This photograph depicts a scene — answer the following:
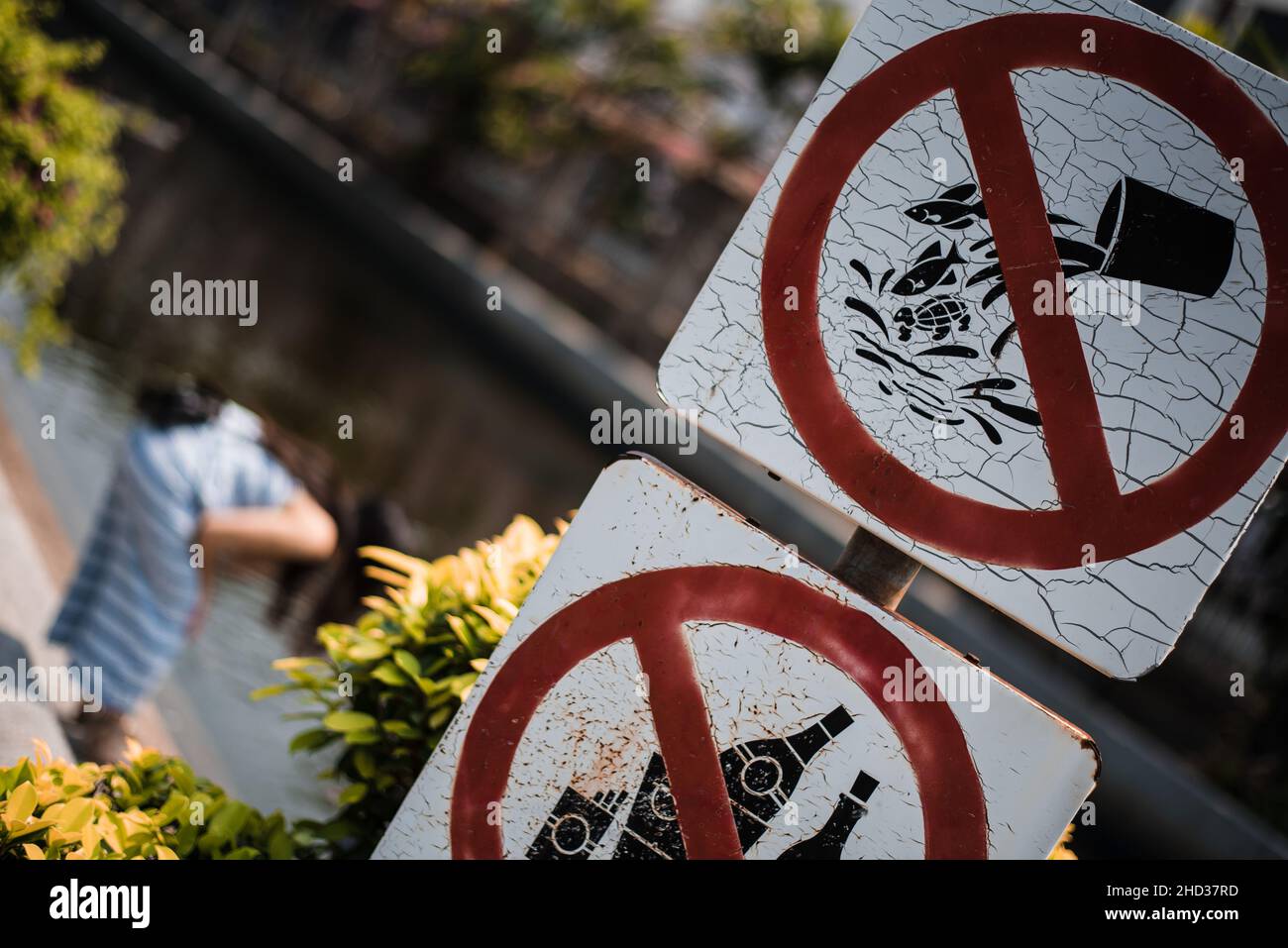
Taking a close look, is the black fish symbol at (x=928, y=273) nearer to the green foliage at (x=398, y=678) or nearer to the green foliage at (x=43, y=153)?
the green foliage at (x=398, y=678)

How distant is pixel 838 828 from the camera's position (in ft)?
5.61

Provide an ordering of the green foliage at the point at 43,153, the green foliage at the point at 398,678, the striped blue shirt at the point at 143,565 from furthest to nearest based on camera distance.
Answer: the green foliage at the point at 43,153, the striped blue shirt at the point at 143,565, the green foliage at the point at 398,678

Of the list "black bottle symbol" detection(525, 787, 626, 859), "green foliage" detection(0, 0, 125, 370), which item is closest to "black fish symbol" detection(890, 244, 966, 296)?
"black bottle symbol" detection(525, 787, 626, 859)

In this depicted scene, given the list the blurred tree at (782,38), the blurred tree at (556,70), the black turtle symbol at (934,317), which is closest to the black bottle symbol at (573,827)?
the black turtle symbol at (934,317)

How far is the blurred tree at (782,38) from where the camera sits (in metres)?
21.6

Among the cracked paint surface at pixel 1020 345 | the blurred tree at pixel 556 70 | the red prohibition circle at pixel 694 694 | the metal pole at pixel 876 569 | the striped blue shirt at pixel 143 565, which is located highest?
the blurred tree at pixel 556 70

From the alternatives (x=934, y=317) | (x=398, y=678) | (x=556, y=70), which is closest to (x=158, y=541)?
(x=398, y=678)

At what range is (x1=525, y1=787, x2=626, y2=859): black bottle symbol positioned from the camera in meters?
1.79

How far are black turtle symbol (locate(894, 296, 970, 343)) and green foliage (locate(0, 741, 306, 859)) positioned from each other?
4.74ft

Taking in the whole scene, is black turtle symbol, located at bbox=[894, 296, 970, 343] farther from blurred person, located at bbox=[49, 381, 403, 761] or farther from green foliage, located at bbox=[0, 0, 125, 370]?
green foliage, located at bbox=[0, 0, 125, 370]

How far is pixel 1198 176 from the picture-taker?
164 cm

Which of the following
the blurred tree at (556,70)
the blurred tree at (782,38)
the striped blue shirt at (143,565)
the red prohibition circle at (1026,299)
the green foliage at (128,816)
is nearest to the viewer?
the red prohibition circle at (1026,299)
